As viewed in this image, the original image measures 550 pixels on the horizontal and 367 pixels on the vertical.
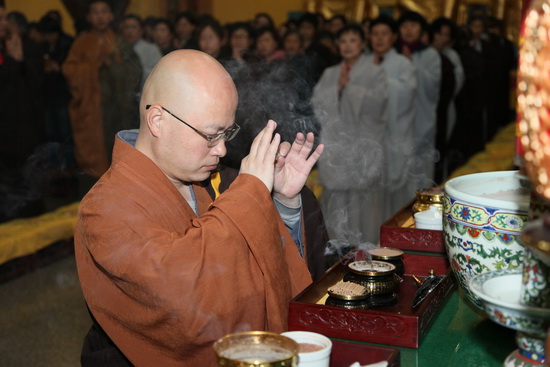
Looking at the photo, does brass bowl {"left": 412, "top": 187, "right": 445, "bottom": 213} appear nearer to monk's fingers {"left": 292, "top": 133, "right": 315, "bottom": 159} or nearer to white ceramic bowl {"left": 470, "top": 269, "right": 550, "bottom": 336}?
monk's fingers {"left": 292, "top": 133, "right": 315, "bottom": 159}

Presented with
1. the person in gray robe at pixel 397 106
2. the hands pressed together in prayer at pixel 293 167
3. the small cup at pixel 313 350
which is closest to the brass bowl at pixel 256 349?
the small cup at pixel 313 350

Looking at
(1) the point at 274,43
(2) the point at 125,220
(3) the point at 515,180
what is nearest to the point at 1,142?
(1) the point at 274,43

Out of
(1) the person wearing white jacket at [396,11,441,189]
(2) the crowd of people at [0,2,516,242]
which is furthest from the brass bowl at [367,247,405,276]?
(1) the person wearing white jacket at [396,11,441,189]

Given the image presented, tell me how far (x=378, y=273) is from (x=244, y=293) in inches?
12.3

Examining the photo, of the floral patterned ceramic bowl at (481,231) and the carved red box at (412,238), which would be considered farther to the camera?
the carved red box at (412,238)

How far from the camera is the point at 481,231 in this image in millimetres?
1327

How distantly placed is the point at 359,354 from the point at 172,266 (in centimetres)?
42

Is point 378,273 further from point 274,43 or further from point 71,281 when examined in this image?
point 274,43

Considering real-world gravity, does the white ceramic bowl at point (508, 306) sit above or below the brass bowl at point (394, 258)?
above

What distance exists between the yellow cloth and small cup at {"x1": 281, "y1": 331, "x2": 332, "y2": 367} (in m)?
3.41

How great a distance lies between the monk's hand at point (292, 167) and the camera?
189cm

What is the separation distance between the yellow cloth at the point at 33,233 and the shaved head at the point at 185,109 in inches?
115

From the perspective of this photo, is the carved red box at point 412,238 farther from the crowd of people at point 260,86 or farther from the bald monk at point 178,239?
the crowd of people at point 260,86

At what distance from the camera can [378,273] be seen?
1.56 meters
